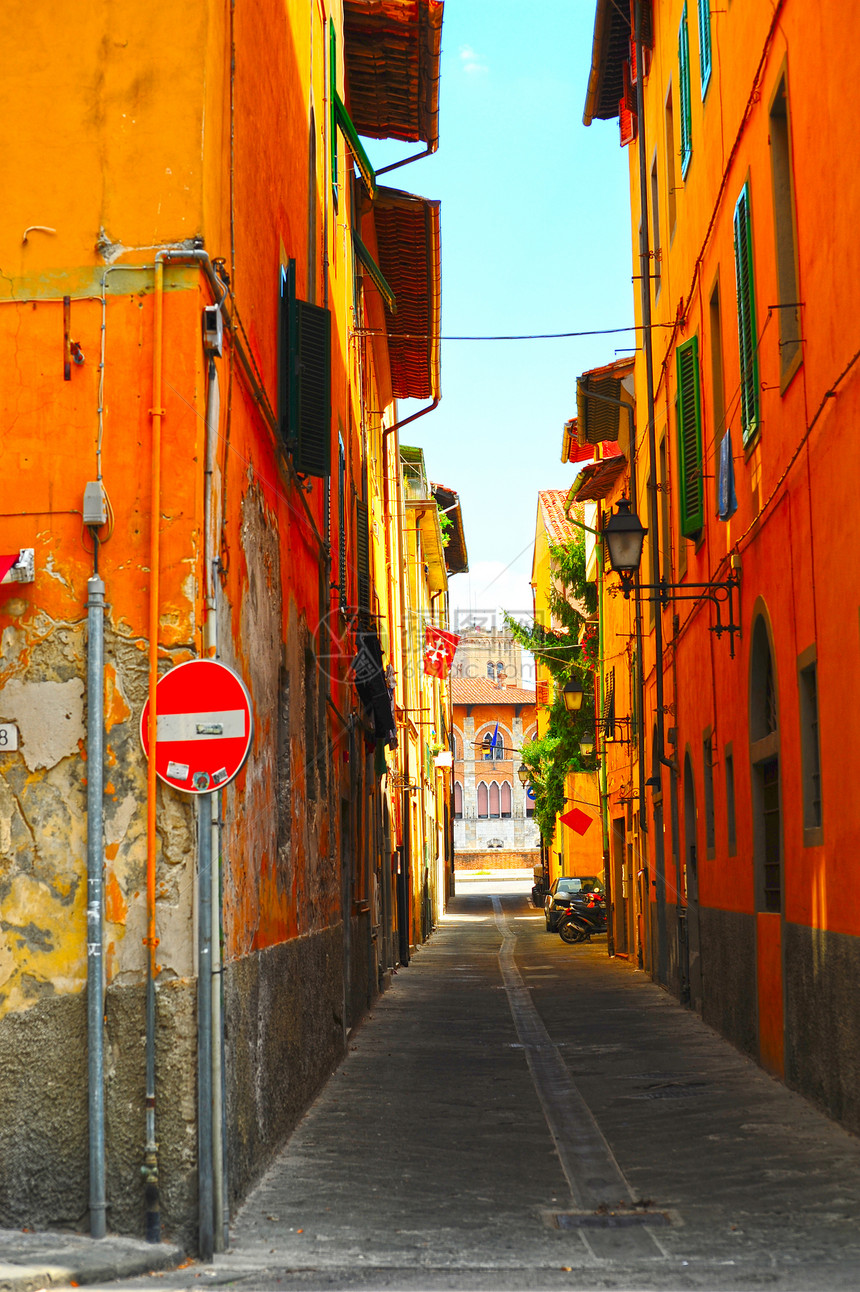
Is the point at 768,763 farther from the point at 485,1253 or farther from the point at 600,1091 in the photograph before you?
the point at 485,1253

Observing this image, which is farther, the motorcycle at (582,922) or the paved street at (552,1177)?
the motorcycle at (582,922)

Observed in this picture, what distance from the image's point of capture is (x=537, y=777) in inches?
1550

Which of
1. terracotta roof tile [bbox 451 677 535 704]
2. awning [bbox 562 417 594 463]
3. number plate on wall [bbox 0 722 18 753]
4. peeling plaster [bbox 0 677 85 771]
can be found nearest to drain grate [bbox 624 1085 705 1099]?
peeling plaster [bbox 0 677 85 771]

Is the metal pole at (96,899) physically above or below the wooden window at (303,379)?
below

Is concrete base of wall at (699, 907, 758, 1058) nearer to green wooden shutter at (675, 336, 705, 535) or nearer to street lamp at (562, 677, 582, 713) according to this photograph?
green wooden shutter at (675, 336, 705, 535)

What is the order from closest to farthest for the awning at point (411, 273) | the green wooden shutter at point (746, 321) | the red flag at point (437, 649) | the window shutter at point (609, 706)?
the green wooden shutter at point (746, 321) < the awning at point (411, 273) < the window shutter at point (609, 706) < the red flag at point (437, 649)

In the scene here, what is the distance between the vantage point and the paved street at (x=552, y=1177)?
6.21 m

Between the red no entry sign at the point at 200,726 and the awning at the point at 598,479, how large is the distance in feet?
69.2

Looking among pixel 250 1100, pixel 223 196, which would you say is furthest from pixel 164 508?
pixel 250 1100

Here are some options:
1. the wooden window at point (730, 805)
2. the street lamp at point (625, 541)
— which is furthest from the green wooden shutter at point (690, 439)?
the wooden window at point (730, 805)

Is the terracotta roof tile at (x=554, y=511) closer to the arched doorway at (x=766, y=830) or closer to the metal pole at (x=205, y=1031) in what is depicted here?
the arched doorway at (x=766, y=830)

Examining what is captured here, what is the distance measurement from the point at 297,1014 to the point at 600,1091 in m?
2.63

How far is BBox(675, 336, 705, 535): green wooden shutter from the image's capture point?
1541 cm

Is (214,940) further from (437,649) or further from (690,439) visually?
(437,649)
